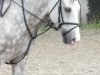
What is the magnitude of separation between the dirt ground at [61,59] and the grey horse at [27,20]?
7.08ft

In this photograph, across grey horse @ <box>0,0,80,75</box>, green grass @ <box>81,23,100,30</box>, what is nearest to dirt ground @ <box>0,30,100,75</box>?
green grass @ <box>81,23,100,30</box>

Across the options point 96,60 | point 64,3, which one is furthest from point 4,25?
point 96,60

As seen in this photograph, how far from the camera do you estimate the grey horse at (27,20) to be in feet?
13.5

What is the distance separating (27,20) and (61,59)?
4.01 m

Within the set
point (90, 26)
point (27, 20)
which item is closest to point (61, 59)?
point (27, 20)

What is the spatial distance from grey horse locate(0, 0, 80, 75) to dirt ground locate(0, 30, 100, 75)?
2.16 metres

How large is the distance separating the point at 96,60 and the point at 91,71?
90 centimetres

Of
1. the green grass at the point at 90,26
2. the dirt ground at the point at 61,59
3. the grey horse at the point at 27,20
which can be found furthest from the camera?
the green grass at the point at 90,26

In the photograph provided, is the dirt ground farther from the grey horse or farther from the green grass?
the grey horse

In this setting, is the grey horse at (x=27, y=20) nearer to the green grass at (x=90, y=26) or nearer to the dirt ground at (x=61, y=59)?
the dirt ground at (x=61, y=59)

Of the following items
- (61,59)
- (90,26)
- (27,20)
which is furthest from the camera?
(90,26)

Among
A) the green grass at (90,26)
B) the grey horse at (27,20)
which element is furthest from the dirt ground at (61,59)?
the grey horse at (27,20)

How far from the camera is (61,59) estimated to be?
26.8ft

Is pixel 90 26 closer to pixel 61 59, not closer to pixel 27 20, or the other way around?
pixel 61 59
